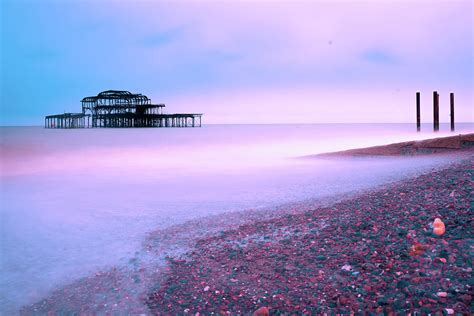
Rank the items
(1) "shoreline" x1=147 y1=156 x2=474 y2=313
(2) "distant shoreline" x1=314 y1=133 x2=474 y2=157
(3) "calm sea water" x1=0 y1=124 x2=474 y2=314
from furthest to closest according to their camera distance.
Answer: (2) "distant shoreline" x1=314 y1=133 x2=474 y2=157 → (3) "calm sea water" x1=0 y1=124 x2=474 y2=314 → (1) "shoreline" x1=147 y1=156 x2=474 y2=313

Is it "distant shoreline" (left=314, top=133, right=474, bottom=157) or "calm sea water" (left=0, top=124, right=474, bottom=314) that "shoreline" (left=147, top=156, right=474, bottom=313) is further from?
"distant shoreline" (left=314, top=133, right=474, bottom=157)

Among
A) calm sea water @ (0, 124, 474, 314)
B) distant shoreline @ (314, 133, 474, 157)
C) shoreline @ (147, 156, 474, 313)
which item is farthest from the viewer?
distant shoreline @ (314, 133, 474, 157)

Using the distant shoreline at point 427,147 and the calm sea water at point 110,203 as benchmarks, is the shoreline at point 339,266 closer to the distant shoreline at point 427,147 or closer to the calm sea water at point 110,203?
the calm sea water at point 110,203

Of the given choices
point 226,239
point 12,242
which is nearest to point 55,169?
point 12,242

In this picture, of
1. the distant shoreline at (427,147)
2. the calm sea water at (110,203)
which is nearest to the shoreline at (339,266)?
the calm sea water at (110,203)

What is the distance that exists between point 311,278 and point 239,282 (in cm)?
72

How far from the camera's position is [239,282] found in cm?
407

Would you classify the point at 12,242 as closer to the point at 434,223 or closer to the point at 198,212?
the point at 198,212

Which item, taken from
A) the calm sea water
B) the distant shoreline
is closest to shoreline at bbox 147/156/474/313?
the calm sea water

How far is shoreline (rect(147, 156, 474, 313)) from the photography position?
3432 millimetres

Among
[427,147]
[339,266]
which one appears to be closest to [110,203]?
[339,266]

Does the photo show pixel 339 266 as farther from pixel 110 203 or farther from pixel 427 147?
pixel 427 147

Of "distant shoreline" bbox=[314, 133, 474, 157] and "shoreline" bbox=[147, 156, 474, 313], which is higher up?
"distant shoreline" bbox=[314, 133, 474, 157]

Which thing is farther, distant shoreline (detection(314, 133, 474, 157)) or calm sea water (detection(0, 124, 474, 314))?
distant shoreline (detection(314, 133, 474, 157))
